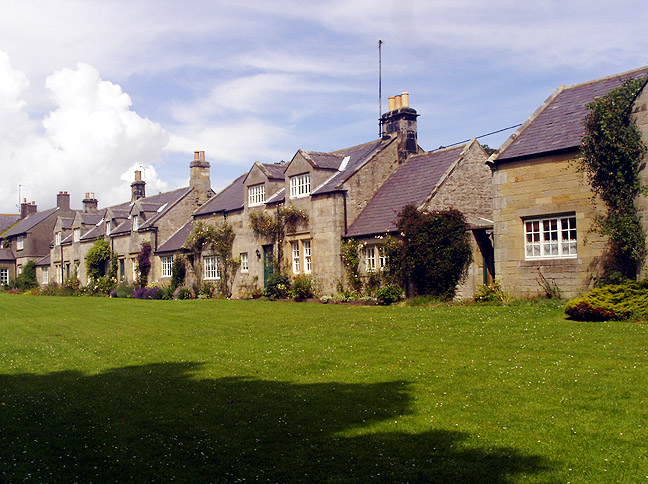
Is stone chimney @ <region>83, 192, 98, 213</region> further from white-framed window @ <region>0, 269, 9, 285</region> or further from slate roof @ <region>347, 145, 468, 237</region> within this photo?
slate roof @ <region>347, 145, 468, 237</region>

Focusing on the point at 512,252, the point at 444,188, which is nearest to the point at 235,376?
the point at 512,252

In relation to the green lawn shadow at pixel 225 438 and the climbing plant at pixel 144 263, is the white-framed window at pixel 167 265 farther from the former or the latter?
the green lawn shadow at pixel 225 438

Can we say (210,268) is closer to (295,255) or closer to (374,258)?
(295,255)

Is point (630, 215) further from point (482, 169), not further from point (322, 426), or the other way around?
point (322, 426)

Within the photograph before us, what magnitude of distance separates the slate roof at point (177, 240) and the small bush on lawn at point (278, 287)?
451 inches

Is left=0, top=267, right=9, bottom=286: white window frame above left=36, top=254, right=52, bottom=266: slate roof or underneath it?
underneath

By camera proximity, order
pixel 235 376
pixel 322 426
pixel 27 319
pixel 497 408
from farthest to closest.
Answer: pixel 27 319 < pixel 235 376 < pixel 497 408 < pixel 322 426

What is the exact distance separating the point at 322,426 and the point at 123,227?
4355 cm

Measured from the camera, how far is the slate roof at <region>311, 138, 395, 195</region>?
28641mm

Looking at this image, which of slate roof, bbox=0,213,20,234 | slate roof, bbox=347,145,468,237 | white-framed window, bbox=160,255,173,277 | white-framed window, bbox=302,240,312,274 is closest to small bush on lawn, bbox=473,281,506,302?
slate roof, bbox=347,145,468,237

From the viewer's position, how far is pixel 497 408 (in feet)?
27.8

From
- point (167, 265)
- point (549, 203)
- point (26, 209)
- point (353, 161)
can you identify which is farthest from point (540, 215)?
point (26, 209)

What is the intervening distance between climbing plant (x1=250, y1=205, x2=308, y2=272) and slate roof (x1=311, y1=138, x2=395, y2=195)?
156cm

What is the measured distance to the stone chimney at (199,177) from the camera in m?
46.0
